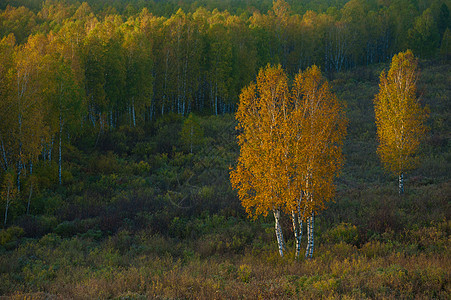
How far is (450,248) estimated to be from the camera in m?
11.7

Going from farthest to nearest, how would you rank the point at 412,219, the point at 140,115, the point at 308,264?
1. the point at 140,115
2. the point at 412,219
3. the point at 308,264

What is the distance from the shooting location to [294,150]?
1253cm

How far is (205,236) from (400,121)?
50.0 feet

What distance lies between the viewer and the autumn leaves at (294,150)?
12.2 m

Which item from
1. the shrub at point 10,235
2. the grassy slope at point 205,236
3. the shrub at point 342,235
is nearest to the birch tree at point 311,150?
the grassy slope at point 205,236

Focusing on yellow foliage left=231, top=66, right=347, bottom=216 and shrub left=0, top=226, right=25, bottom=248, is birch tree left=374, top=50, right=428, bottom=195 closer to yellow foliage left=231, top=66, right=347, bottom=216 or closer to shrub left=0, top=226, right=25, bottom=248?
yellow foliage left=231, top=66, right=347, bottom=216

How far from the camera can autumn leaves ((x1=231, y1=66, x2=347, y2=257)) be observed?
40.1 feet

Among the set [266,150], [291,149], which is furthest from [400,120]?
[266,150]

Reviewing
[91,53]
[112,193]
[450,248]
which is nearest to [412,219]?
[450,248]

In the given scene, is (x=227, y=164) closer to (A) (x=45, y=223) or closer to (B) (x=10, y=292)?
(A) (x=45, y=223)

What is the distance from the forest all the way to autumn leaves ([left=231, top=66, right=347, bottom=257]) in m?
0.08

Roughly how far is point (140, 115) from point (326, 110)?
3135 cm

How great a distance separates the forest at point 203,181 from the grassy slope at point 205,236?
94 mm

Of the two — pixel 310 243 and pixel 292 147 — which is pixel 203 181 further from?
pixel 310 243
